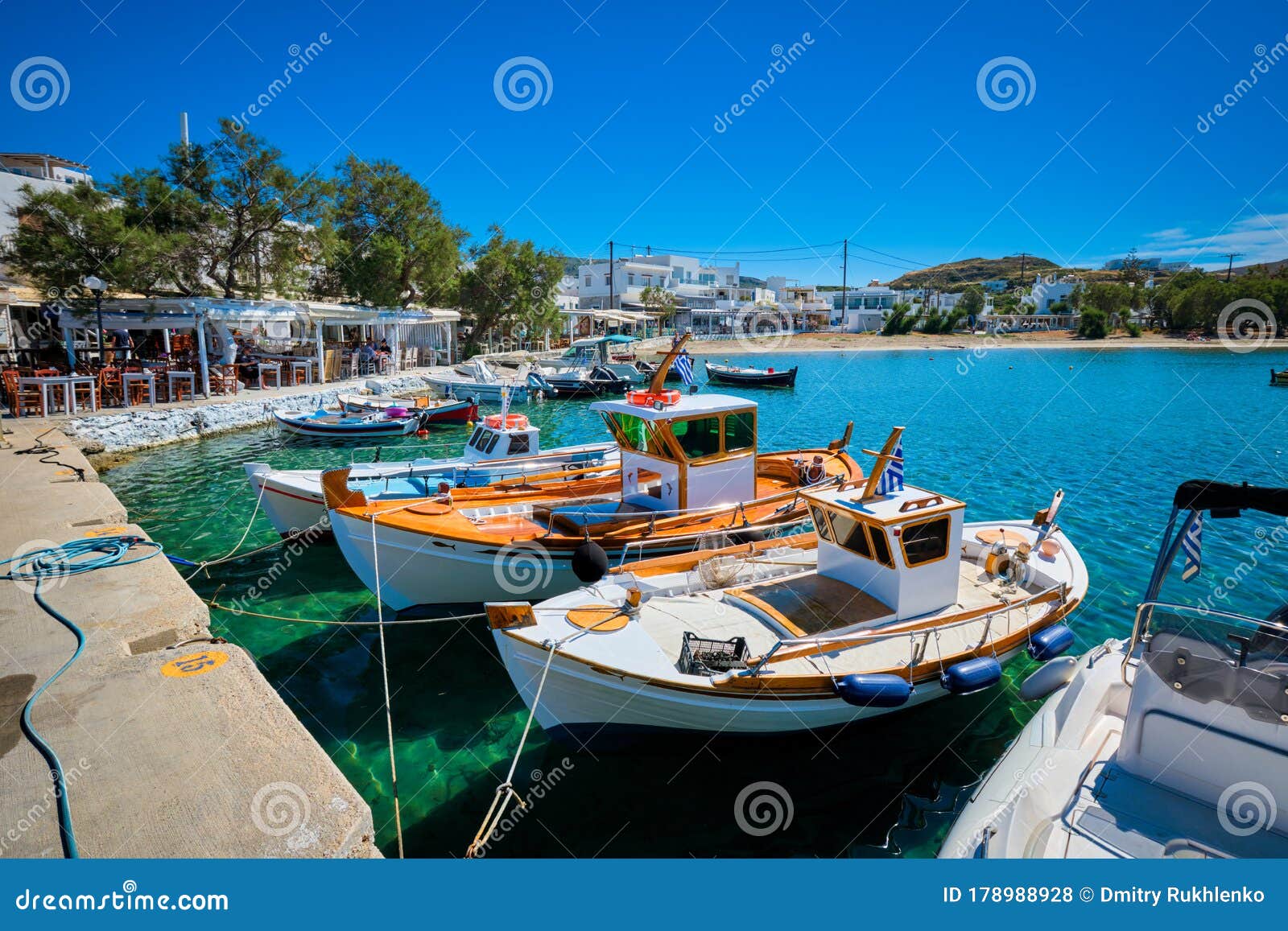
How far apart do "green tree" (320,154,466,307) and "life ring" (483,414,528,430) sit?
28371mm

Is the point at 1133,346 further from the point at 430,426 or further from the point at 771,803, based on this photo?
the point at 771,803

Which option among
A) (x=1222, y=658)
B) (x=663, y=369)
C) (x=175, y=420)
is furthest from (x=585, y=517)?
(x=175, y=420)

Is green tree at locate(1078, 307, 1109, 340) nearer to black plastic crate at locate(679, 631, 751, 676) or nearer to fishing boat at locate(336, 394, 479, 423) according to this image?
fishing boat at locate(336, 394, 479, 423)

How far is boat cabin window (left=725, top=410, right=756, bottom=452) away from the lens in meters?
11.2

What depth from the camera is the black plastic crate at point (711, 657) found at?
6641 millimetres

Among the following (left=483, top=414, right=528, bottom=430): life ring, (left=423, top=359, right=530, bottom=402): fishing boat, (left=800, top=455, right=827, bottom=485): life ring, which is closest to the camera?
(left=800, top=455, right=827, bottom=485): life ring

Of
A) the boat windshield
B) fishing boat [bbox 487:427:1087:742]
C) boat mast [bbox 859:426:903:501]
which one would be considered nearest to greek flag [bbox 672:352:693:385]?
fishing boat [bbox 487:427:1087:742]

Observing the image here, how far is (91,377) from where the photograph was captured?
21.4 meters

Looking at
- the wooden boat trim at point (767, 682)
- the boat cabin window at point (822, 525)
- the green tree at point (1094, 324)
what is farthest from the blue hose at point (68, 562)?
the green tree at point (1094, 324)

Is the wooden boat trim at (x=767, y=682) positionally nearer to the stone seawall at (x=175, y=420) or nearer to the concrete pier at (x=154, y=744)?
the concrete pier at (x=154, y=744)

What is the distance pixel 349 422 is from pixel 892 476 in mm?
20563

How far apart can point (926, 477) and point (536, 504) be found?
45.4 ft

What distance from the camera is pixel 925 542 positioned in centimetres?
778

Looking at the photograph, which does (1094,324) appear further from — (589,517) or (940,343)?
(589,517)
